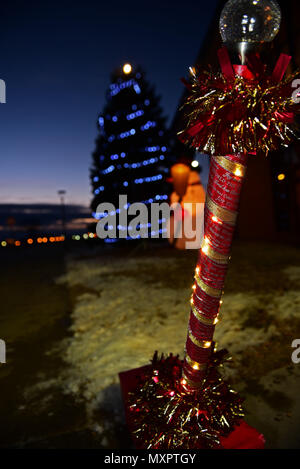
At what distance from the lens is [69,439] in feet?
7.67

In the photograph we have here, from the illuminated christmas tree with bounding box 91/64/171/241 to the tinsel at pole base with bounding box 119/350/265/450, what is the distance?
40.7 feet

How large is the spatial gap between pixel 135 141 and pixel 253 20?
13442 mm

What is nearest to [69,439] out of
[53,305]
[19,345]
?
[19,345]

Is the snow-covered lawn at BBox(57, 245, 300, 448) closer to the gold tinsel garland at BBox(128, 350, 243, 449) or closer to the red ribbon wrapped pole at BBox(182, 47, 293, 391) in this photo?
the gold tinsel garland at BBox(128, 350, 243, 449)

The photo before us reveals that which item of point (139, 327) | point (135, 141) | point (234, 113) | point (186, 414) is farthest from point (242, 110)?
point (135, 141)

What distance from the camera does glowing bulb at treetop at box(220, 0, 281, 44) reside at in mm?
1309

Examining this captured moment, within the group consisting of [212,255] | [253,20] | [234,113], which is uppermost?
[253,20]

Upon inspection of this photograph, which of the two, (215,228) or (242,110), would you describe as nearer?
(242,110)

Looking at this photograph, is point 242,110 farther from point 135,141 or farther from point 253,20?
point 135,141

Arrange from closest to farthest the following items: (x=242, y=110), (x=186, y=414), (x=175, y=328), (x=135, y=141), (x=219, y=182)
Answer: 1. (x=242, y=110)
2. (x=219, y=182)
3. (x=186, y=414)
4. (x=175, y=328)
5. (x=135, y=141)

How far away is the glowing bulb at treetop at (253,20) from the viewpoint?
1309mm

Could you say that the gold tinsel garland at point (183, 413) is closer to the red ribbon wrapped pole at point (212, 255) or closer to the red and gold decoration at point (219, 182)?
the red and gold decoration at point (219, 182)

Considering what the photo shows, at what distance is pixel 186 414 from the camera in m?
1.71

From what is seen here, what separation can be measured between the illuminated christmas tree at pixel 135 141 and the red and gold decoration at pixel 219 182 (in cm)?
1252
